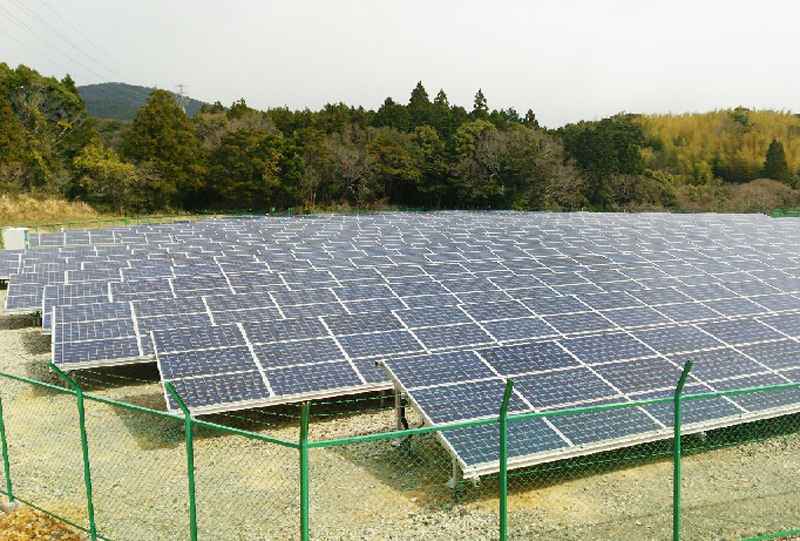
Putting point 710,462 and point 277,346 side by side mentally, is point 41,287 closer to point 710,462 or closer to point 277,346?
point 277,346

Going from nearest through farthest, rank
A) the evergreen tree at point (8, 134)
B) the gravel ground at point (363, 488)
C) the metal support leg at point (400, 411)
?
1. the gravel ground at point (363, 488)
2. the metal support leg at point (400, 411)
3. the evergreen tree at point (8, 134)

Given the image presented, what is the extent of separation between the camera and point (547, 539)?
8258 millimetres

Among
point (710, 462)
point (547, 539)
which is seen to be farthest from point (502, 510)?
point (710, 462)

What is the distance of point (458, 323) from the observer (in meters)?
14.7

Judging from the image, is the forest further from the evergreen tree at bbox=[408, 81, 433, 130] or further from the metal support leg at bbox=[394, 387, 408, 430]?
the metal support leg at bbox=[394, 387, 408, 430]

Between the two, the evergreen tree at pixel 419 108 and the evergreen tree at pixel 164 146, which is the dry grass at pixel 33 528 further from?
the evergreen tree at pixel 419 108

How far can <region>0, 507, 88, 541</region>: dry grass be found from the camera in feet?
26.6

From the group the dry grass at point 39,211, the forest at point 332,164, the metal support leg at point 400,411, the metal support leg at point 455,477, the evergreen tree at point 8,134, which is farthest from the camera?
the forest at point 332,164

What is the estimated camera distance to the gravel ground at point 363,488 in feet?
28.1

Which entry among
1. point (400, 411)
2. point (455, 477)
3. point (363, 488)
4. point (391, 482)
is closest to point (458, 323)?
point (400, 411)

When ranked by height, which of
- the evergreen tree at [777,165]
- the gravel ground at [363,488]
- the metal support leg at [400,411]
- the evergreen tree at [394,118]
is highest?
the evergreen tree at [394,118]

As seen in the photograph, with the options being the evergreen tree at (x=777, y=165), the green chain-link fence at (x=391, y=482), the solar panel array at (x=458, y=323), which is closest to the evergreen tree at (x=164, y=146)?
the solar panel array at (x=458, y=323)

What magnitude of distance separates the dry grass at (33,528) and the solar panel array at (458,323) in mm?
2950

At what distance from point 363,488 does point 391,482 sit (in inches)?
21.8
